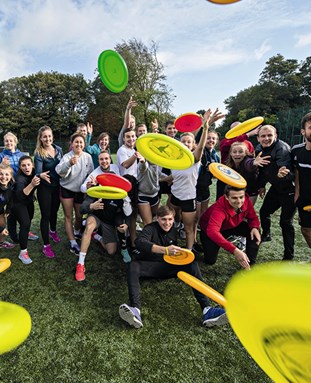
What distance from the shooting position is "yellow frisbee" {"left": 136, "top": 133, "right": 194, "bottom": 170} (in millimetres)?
3098

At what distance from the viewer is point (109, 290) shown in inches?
123

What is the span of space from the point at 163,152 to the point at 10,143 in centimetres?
262

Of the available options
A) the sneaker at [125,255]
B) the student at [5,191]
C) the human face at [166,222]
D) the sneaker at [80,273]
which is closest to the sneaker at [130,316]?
the human face at [166,222]

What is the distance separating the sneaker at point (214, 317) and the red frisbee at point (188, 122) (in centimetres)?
304

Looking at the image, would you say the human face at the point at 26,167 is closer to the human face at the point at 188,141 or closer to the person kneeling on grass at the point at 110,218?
the person kneeling on grass at the point at 110,218

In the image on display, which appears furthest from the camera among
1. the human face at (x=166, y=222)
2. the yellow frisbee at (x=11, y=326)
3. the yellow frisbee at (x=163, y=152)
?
the yellow frisbee at (x=163, y=152)

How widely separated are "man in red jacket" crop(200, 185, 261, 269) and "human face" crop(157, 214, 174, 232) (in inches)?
19.1

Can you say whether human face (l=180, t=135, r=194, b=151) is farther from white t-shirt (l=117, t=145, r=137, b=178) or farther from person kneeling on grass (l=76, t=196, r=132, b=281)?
person kneeling on grass (l=76, t=196, r=132, b=281)

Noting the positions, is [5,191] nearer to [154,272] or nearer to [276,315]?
[154,272]

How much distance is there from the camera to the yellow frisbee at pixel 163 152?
10.2 ft

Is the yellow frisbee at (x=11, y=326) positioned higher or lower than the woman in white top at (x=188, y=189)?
lower

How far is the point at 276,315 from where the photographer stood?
0.96 m

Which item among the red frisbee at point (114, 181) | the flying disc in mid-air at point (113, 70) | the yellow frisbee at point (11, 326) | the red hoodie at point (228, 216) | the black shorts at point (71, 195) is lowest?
the yellow frisbee at point (11, 326)

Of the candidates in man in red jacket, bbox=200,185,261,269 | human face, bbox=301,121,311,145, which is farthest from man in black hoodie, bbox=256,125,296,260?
man in red jacket, bbox=200,185,261,269
